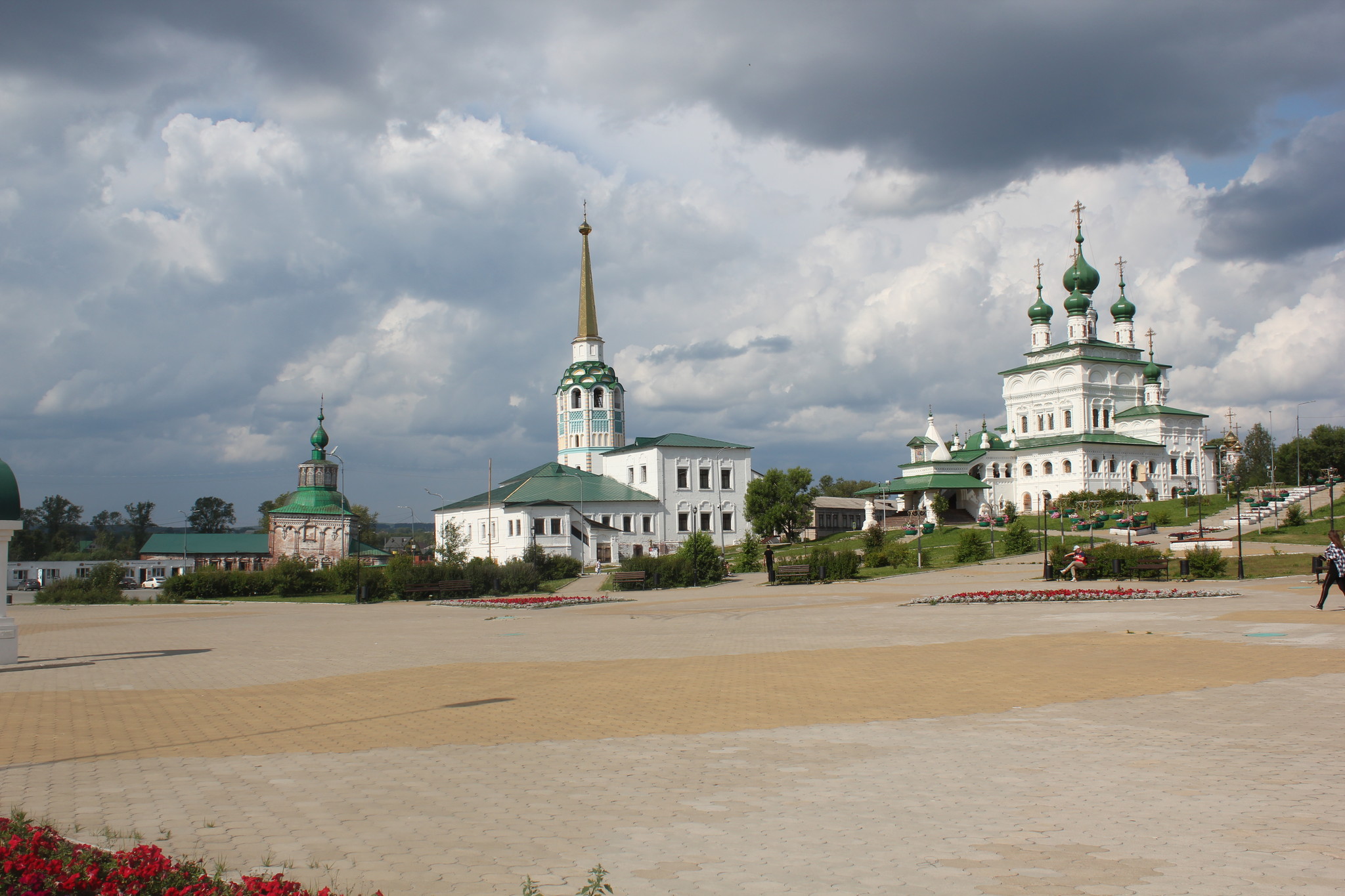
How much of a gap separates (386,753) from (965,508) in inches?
2852

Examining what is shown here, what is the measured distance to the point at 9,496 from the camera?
51.9 feet

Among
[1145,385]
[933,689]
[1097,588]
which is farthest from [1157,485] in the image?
[933,689]

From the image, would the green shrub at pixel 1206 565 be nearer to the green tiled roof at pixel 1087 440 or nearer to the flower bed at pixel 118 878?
the flower bed at pixel 118 878

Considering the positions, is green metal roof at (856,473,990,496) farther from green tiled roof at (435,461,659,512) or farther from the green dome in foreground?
the green dome in foreground

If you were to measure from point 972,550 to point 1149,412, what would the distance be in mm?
43201

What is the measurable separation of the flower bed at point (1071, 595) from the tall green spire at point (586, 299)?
62.1 meters

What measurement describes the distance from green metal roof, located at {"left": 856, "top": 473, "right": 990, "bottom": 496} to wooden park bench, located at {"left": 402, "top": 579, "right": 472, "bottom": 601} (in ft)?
150

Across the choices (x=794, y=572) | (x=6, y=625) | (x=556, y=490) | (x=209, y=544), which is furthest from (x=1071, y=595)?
(x=209, y=544)

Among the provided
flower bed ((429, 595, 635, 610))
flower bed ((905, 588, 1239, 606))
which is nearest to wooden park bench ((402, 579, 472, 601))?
flower bed ((429, 595, 635, 610))

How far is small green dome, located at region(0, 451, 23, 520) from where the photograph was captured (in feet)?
51.4

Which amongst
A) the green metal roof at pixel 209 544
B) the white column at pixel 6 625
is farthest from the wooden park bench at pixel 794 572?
the green metal roof at pixel 209 544

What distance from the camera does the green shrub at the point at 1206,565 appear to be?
93.3ft

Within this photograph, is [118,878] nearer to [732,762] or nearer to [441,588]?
[732,762]

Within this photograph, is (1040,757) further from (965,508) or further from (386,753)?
(965,508)
